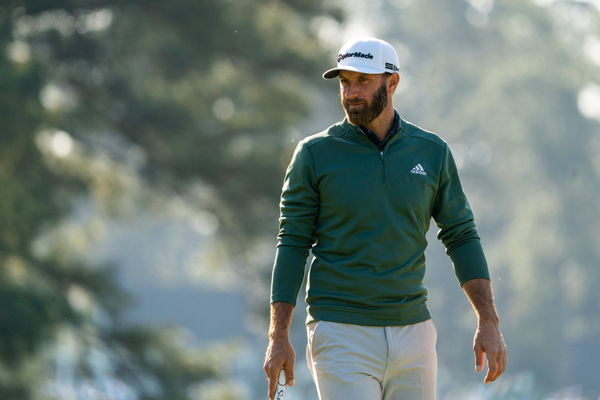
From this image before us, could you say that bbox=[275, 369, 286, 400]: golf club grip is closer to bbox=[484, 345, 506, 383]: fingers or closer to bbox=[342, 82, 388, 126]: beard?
bbox=[484, 345, 506, 383]: fingers

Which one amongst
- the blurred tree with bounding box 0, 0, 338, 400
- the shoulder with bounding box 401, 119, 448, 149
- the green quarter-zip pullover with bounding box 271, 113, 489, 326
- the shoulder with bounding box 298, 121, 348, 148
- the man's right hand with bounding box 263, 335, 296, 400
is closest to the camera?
the man's right hand with bounding box 263, 335, 296, 400

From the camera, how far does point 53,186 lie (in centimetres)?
1703

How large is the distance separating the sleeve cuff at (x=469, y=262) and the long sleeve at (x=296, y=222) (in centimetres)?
51

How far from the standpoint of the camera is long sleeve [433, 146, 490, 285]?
4.55m

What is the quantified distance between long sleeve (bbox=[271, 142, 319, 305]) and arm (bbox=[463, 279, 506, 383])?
22.9 inches

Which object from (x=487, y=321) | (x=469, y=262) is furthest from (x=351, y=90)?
(x=487, y=321)

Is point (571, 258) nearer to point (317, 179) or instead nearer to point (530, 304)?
point (530, 304)

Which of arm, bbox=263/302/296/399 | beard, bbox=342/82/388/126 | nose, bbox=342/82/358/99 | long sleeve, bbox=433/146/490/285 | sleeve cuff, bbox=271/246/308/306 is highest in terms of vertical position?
nose, bbox=342/82/358/99

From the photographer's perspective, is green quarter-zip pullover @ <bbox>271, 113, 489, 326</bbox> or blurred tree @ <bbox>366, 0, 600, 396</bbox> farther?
blurred tree @ <bbox>366, 0, 600, 396</bbox>

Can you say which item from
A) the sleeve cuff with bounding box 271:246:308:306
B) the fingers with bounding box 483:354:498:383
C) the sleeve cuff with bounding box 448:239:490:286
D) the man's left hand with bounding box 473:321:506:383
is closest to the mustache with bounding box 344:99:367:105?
the sleeve cuff with bounding box 271:246:308:306

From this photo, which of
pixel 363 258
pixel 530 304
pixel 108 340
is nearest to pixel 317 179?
pixel 363 258

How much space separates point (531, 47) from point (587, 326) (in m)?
10.5

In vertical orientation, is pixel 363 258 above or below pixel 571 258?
below

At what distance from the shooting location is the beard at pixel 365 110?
443 cm
